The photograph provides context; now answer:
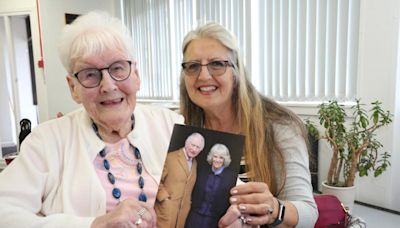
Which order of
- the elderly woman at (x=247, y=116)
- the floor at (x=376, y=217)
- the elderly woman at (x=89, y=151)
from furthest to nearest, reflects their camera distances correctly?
the floor at (x=376, y=217) → the elderly woman at (x=247, y=116) → the elderly woman at (x=89, y=151)

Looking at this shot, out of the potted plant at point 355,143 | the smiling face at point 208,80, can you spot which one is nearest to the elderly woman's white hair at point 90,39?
the smiling face at point 208,80

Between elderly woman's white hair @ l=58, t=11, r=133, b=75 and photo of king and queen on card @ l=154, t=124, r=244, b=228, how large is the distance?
0.36 meters

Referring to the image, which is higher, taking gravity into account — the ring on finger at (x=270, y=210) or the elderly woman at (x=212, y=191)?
the elderly woman at (x=212, y=191)

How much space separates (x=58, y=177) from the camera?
0.89 metres

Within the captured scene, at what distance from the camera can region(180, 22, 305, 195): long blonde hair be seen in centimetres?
122

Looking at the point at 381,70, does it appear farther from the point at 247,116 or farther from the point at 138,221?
the point at 138,221

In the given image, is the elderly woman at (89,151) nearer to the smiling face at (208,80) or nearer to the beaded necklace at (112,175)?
the beaded necklace at (112,175)

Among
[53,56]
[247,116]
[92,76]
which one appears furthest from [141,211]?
[53,56]

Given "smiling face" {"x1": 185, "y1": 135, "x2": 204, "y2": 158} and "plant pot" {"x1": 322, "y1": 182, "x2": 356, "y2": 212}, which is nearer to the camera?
"smiling face" {"x1": 185, "y1": 135, "x2": 204, "y2": 158}

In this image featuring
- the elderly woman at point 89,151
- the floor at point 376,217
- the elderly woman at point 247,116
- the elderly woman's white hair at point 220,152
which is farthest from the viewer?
the floor at point 376,217

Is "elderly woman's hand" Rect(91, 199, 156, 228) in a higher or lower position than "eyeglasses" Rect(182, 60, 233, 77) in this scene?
lower

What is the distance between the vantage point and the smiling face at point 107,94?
0.88 metres

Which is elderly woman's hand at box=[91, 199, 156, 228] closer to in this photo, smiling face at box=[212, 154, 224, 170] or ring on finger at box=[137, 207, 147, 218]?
ring on finger at box=[137, 207, 147, 218]

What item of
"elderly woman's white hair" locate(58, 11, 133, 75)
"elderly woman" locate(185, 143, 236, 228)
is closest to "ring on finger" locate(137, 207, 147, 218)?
"elderly woman" locate(185, 143, 236, 228)
